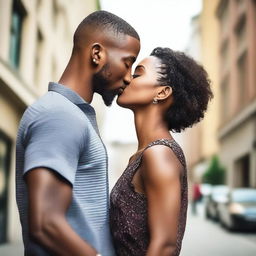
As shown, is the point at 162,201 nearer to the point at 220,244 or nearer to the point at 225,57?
the point at 220,244

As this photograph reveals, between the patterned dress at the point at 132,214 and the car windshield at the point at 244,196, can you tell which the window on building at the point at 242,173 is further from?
the patterned dress at the point at 132,214

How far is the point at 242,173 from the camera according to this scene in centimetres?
3625

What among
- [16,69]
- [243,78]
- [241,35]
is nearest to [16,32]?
[16,69]

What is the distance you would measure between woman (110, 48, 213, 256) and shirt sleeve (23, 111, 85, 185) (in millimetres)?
517

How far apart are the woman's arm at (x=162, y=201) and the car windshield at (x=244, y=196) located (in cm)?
1543

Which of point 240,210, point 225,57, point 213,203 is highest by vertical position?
point 225,57

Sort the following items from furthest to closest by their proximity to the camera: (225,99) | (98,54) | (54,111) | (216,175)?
(216,175) → (225,99) → (98,54) → (54,111)

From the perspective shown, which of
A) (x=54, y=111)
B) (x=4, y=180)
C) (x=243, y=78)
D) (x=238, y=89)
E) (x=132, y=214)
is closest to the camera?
(x=54, y=111)

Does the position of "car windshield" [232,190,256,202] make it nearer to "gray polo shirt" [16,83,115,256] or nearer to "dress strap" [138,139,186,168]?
"dress strap" [138,139,186,168]

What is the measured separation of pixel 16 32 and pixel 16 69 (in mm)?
1163

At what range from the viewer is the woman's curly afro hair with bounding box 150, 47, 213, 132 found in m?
2.43

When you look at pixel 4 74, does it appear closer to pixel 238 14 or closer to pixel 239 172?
pixel 238 14

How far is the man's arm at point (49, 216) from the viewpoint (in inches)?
58.6

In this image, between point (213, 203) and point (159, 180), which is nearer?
point (159, 180)
